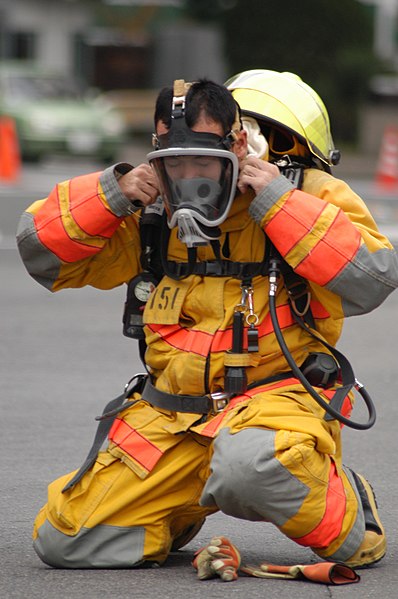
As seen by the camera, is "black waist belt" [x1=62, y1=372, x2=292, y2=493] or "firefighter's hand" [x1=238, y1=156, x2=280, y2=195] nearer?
"firefighter's hand" [x1=238, y1=156, x2=280, y2=195]

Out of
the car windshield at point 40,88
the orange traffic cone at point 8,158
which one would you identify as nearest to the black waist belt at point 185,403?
the orange traffic cone at point 8,158

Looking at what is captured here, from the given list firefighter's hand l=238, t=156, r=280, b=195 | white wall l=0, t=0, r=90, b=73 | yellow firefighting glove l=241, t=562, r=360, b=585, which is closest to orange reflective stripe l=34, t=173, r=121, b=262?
firefighter's hand l=238, t=156, r=280, b=195

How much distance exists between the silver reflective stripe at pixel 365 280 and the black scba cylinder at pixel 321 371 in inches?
7.5

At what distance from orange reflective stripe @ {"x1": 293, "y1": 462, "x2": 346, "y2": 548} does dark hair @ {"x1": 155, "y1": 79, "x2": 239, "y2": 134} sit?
106 centimetres

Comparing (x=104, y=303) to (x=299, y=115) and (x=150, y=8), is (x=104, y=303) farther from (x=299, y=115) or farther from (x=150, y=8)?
(x=150, y=8)

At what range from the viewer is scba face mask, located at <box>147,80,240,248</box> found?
4.11m

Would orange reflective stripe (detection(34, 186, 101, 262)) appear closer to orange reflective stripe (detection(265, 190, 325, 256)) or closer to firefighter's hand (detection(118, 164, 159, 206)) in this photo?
firefighter's hand (detection(118, 164, 159, 206))

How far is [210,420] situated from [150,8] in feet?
95.8

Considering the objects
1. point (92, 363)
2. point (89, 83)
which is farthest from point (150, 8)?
point (92, 363)

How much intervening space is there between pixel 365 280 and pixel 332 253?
0.13 meters

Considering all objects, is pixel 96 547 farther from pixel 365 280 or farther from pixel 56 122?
pixel 56 122

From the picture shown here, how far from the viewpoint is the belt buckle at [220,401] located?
168 inches

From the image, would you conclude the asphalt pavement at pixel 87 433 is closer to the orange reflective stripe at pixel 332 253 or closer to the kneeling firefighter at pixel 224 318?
the kneeling firefighter at pixel 224 318

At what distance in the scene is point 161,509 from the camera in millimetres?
4262
